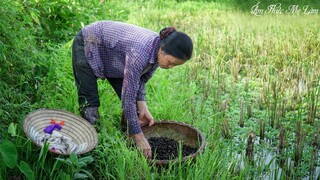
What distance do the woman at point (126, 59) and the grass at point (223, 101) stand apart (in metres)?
0.18

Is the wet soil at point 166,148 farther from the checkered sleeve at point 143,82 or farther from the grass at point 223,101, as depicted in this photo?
the checkered sleeve at point 143,82

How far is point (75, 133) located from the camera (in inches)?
110

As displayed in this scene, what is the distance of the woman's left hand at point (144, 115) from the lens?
10.3 feet

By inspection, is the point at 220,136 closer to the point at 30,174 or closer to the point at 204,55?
the point at 30,174

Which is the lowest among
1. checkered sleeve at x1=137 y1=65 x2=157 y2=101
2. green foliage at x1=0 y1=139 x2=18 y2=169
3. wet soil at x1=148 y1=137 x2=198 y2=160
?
wet soil at x1=148 y1=137 x2=198 y2=160

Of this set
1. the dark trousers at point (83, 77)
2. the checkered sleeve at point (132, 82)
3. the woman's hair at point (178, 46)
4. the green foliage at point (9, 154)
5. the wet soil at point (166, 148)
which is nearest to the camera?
the green foliage at point (9, 154)

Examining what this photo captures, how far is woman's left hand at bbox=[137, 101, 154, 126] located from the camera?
10.3 ft

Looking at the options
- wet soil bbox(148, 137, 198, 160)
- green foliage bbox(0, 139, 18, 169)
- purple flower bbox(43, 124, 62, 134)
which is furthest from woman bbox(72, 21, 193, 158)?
green foliage bbox(0, 139, 18, 169)

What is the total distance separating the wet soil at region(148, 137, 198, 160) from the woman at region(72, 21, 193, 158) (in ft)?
0.52

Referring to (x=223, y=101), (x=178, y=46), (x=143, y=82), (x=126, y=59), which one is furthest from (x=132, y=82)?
(x=223, y=101)

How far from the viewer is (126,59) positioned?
273 cm

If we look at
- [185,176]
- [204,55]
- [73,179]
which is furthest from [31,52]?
[204,55]

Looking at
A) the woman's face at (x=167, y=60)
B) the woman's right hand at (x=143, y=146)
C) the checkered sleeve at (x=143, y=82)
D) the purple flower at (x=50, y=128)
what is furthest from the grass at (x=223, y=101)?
the woman's face at (x=167, y=60)

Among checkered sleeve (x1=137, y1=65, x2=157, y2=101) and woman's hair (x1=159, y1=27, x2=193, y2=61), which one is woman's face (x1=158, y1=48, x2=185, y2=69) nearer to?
woman's hair (x1=159, y1=27, x2=193, y2=61)
